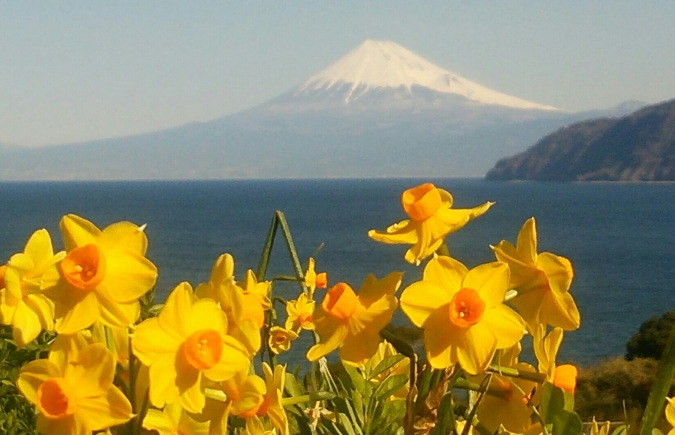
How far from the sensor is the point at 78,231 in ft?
2.36

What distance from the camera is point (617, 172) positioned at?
530ft

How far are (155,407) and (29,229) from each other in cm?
9419

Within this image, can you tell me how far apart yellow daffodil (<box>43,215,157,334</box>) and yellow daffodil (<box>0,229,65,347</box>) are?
96 mm

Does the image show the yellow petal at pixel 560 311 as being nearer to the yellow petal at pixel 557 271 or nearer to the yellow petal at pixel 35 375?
the yellow petal at pixel 557 271

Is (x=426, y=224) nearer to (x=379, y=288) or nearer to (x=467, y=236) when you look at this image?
(x=379, y=288)

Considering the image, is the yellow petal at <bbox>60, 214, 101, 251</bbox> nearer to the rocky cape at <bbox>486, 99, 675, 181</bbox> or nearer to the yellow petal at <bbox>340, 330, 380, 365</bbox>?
the yellow petal at <bbox>340, 330, 380, 365</bbox>

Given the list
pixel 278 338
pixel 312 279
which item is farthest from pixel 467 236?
pixel 278 338

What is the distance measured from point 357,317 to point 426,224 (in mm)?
146

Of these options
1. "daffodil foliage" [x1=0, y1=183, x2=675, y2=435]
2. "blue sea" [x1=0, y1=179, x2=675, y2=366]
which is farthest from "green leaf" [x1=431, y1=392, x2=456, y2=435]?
"blue sea" [x1=0, y1=179, x2=675, y2=366]

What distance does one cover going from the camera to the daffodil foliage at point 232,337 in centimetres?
66

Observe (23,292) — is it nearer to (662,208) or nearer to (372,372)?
(372,372)

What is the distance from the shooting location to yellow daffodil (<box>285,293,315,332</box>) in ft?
4.42

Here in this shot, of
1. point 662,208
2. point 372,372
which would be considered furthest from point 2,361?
point 662,208

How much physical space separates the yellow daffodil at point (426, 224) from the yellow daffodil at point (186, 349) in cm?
21
